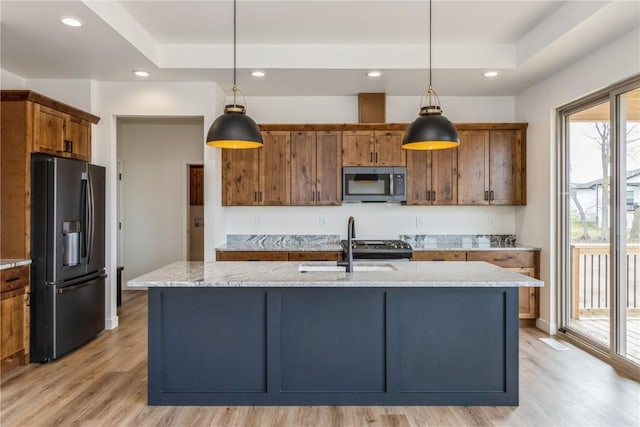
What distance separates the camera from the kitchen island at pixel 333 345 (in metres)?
2.63

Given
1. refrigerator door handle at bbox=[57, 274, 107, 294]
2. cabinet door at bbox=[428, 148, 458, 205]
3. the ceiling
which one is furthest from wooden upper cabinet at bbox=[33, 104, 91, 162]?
cabinet door at bbox=[428, 148, 458, 205]

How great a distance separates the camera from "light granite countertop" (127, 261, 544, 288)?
2443 mm

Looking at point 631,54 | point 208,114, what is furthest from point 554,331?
point 208,114

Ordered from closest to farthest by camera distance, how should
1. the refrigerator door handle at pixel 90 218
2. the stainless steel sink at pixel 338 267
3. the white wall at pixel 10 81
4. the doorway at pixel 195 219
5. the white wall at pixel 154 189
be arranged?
the stainless steel sink at pixel 338 267
the refrigerator door handle at pixel 90 218
the white wall at pixel 10 81
the white wall at pixel 154 189
the doorway at pixel 195 219

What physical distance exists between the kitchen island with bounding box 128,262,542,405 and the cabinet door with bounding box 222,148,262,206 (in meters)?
2.22

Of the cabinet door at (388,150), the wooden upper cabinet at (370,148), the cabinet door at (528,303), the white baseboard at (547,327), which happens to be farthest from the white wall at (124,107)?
the white baseboard at (547,327)

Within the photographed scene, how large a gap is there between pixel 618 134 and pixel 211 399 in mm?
3776

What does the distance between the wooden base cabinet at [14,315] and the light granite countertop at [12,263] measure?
0.14 feet

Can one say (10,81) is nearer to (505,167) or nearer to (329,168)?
(329,168)

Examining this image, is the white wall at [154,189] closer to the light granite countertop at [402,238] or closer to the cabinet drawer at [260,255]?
the light granite countertop at [402,238]

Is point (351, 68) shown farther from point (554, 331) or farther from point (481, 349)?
point (554, 331)

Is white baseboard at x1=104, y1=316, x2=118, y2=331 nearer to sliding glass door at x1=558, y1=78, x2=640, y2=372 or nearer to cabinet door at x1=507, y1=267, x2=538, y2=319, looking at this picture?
cabinet door at x1=507, y1=267, x2=538, y2=319

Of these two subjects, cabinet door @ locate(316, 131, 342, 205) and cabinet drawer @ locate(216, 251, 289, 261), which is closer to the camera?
cabinet drawer @ locate(216, 251, 289, 261)

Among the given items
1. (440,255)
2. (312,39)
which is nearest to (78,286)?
(312,39)
